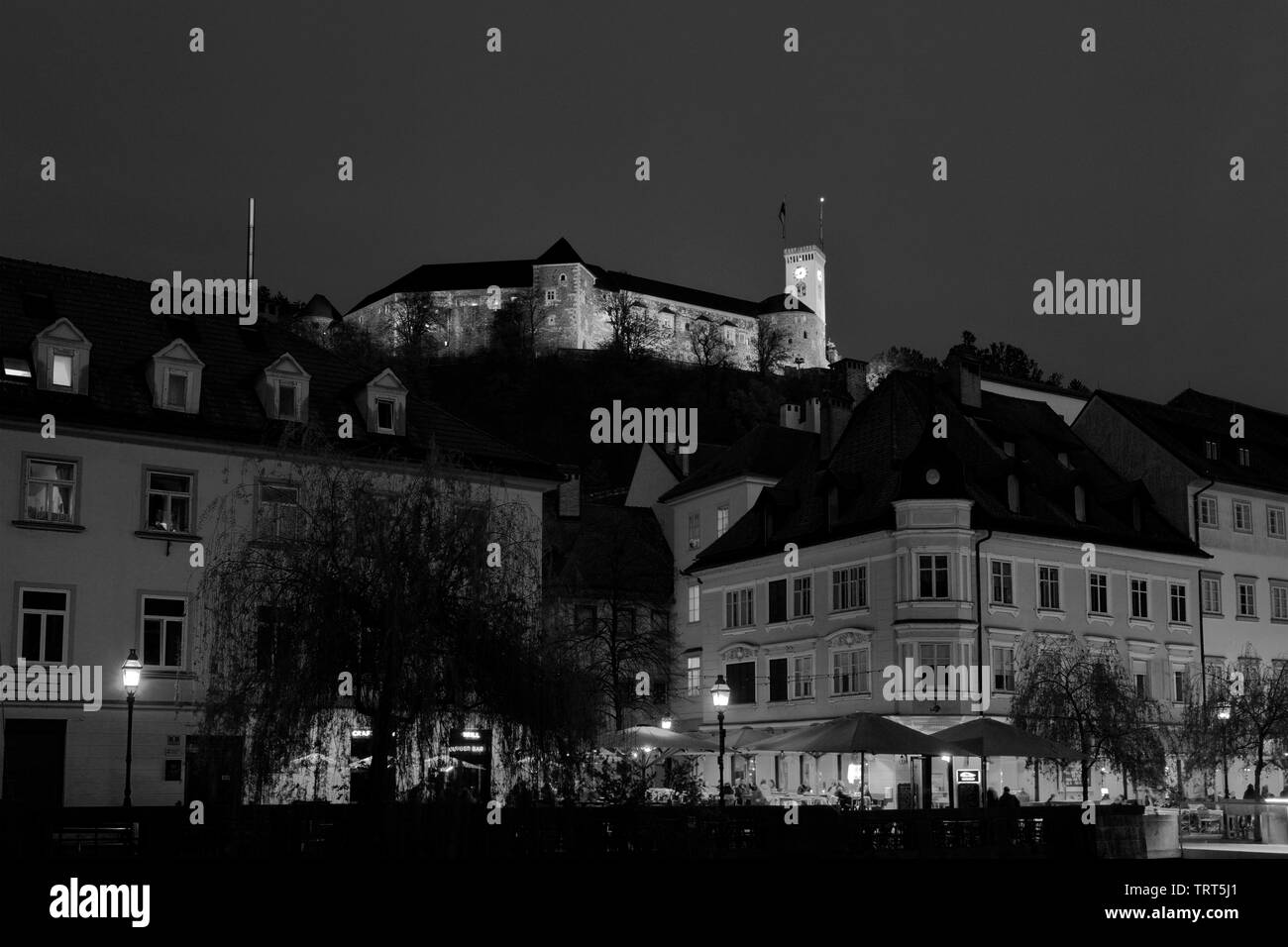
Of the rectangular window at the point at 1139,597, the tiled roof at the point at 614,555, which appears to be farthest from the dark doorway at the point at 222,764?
the rectangular window at the point at 1139,597

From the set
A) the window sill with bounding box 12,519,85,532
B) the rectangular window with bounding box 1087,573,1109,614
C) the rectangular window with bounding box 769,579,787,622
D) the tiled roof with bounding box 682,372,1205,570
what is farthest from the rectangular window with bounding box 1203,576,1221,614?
the window sill with bounding box 12,519,85,532

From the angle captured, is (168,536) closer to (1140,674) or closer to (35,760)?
(35,760)

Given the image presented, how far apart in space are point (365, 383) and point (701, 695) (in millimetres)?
24451

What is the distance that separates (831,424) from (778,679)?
1024cm

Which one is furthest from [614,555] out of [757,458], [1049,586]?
[1049,586]

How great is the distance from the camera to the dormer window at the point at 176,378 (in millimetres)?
42312

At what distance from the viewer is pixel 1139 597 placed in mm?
61438

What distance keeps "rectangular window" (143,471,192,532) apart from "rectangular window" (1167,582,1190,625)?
116 ft

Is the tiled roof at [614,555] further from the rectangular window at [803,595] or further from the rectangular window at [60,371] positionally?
the rectangular window at [60,371]

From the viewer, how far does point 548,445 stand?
15638 cm

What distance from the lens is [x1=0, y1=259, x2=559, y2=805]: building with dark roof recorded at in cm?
3916

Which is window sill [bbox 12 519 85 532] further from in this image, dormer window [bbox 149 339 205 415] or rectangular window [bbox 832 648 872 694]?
rectangular window [bbox 832 648 872 694]

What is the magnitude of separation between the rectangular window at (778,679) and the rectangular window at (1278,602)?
1900 cm
